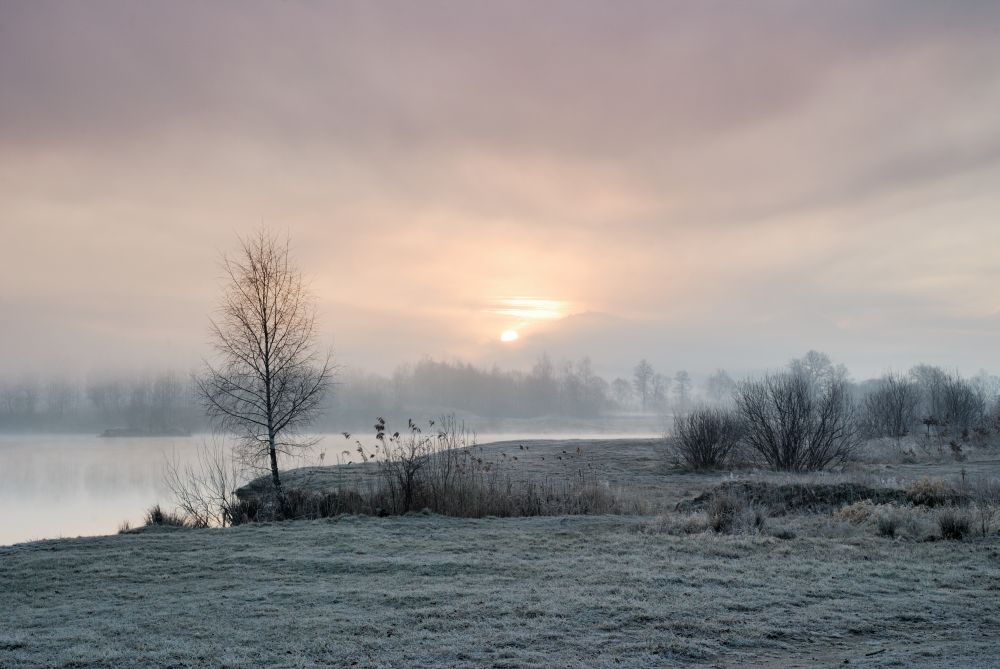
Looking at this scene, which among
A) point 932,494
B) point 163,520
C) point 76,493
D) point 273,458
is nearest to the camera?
point 932,494

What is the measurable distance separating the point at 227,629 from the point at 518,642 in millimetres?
2857

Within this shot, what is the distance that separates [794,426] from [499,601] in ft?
69.7

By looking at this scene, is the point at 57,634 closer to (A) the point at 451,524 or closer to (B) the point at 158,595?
(B) the point at 158,595

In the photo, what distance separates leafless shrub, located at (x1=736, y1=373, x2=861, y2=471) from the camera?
26.3m

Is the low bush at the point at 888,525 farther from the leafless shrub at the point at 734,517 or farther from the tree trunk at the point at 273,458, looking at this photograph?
the tree trunk at the point at 273,458

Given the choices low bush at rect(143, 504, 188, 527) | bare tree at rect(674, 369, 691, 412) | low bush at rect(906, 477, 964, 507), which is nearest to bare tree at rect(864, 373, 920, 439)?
low bush at rect(906, 477, 964, 507)

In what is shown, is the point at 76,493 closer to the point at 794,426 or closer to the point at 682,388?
the point at 794,426

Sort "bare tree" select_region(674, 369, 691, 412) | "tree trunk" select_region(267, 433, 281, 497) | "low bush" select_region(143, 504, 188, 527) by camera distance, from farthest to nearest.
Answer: "bare tree" select_region(674, 369, 691, 412) → "tree trunk" select_region(267, 433, 281, 497) → "low bush" select_region(143, 504, 188, 527)

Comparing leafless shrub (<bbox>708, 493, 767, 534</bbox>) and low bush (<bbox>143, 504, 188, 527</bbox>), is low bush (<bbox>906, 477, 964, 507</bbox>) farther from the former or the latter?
low bush (<bbox>143, 504, 188, 527</bbox>)

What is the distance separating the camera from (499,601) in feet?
26.3

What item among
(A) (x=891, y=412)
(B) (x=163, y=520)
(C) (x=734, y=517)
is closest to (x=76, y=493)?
(B) (x=163, y=520)

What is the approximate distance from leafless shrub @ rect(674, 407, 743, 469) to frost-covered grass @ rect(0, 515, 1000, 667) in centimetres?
1704

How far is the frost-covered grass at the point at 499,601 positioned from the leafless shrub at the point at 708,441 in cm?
1704

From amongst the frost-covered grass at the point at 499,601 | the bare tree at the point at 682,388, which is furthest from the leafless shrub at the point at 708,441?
the bare tree at the point at 682,388
